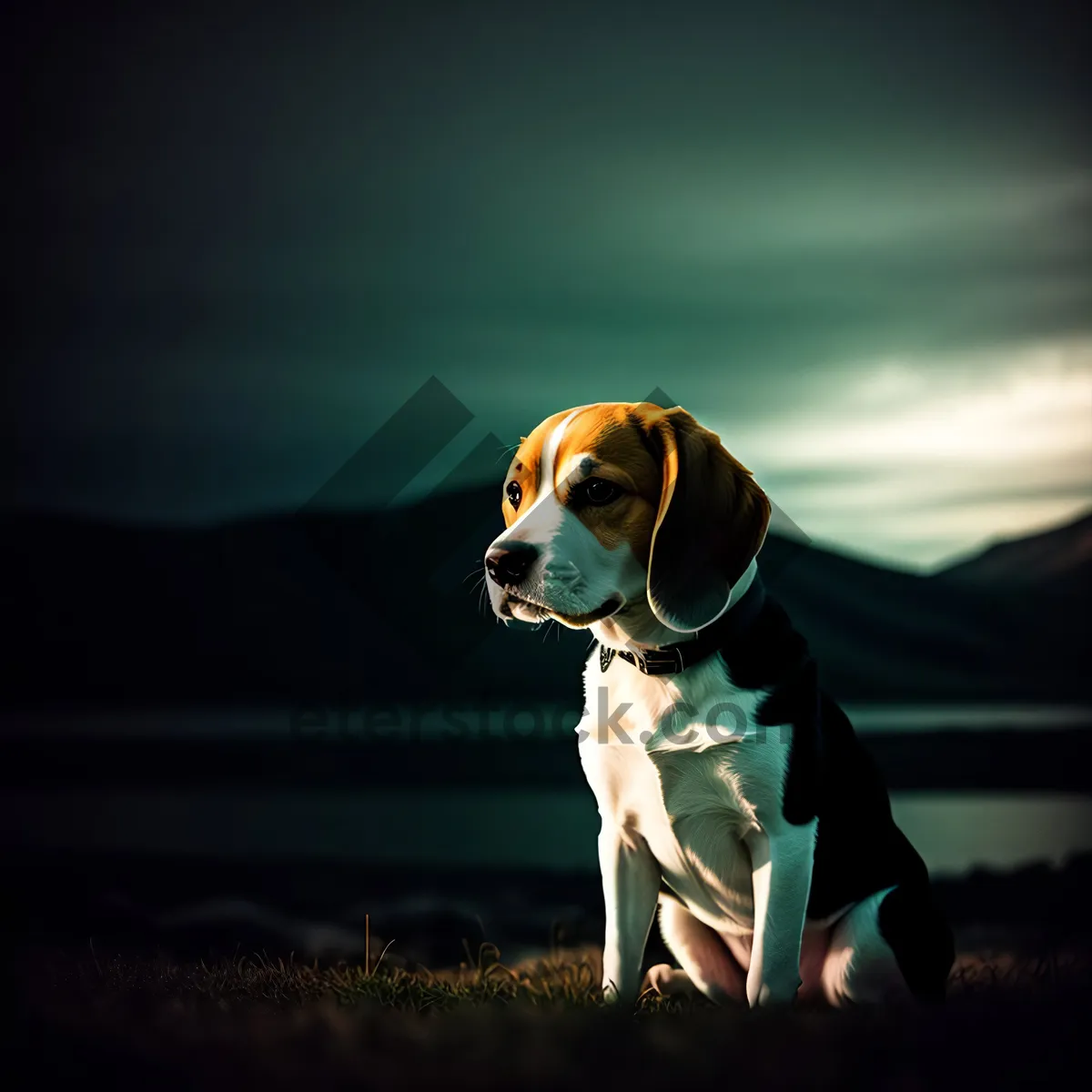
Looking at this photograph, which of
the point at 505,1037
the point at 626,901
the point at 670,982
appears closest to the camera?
the point at 505,1037

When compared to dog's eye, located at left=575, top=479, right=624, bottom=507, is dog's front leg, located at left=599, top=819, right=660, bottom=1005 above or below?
below

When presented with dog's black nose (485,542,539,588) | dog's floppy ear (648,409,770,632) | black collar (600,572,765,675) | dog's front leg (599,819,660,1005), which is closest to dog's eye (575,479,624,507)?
dog's floppy ear (648,409,770,632)

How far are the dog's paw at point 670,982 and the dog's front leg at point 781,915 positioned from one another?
0.58 m

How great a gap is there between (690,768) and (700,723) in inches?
6.0

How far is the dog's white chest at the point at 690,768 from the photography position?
165 inches

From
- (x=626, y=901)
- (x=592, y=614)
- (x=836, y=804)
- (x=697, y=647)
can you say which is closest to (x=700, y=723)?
(x=697, y=647)

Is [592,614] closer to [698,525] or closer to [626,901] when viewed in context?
[698,525]

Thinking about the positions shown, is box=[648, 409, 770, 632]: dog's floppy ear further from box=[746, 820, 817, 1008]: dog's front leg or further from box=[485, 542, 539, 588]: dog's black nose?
box=[746, 820, 817, 1008]: dog's front leg

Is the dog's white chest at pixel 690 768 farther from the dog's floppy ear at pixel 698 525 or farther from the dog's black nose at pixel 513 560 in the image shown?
the dog's black nose at pixel 513 560

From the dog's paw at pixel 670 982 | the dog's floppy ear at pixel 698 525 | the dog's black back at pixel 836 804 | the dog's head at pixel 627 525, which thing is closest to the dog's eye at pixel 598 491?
the dog's head at pixel 627 525

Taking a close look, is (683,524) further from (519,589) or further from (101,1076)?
(101,1076)

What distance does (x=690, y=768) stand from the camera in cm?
423

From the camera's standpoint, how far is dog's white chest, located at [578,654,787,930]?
4.20 meters

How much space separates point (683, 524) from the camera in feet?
13.6
